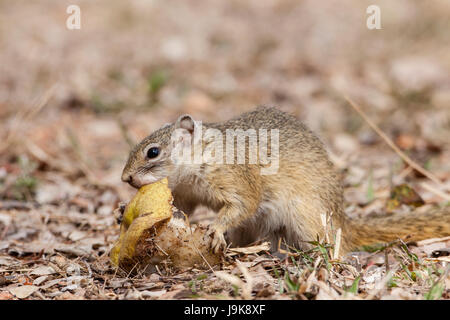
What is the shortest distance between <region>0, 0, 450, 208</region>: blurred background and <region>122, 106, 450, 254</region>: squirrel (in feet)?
2.82

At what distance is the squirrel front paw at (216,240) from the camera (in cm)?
336

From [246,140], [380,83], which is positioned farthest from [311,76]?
[246,140]

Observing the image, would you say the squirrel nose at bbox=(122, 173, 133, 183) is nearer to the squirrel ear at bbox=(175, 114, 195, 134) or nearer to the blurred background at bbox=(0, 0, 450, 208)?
the squirrel ear at bbox=(175, 114, 195, 134)

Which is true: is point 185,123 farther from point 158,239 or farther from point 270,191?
point 158,239

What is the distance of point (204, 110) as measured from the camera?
779 cm

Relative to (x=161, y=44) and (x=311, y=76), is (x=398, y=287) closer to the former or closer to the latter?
(x=311, y=76)

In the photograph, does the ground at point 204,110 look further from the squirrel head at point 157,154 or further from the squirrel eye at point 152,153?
the squirrel eye at point 152,153

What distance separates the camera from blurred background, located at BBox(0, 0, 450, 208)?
5.96 m

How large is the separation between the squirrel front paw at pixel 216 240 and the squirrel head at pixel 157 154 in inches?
21.2

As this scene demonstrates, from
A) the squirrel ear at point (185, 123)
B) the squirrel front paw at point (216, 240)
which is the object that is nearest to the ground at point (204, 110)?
the squirrel front paw at point (216, 240)

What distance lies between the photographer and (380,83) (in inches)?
340
